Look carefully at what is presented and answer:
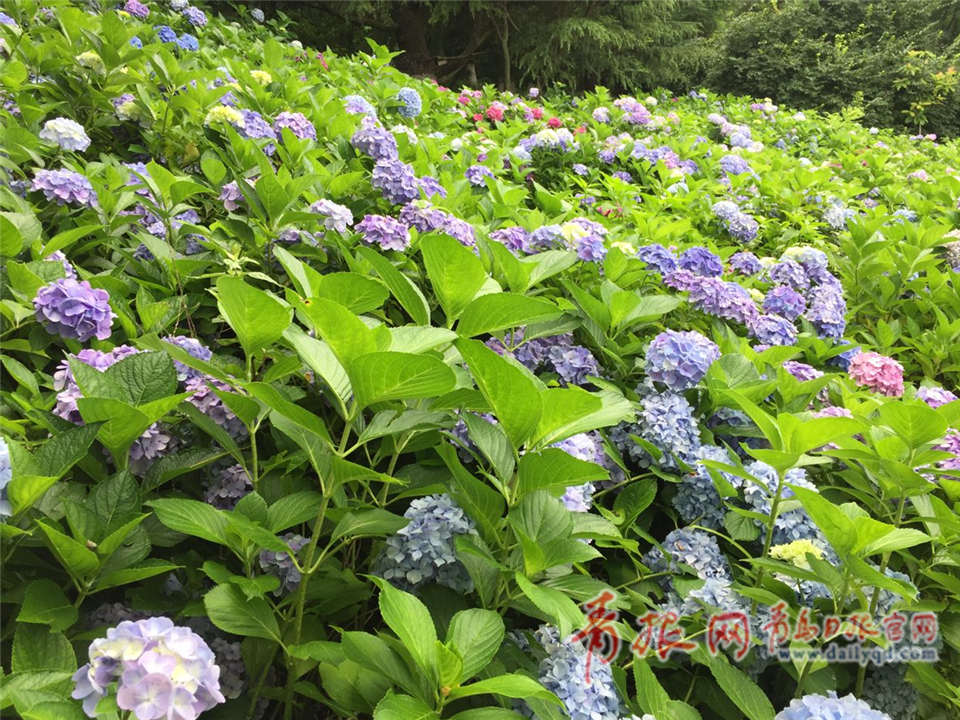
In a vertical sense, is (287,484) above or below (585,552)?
below

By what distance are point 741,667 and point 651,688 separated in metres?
0.25

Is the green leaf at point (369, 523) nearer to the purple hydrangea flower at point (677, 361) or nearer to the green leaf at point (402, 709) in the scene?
the green leaf at point (402, 709)

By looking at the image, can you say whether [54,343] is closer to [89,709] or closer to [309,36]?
[89,709]

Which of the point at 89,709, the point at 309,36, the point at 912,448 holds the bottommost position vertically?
the point at 309,36

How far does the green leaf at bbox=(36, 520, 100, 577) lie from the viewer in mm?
864

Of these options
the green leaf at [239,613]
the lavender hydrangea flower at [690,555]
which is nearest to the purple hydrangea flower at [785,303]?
the lavender hydrangea flower at [690,555]

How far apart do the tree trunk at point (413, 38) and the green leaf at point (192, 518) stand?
41.2 feet

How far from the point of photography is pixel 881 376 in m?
1.99

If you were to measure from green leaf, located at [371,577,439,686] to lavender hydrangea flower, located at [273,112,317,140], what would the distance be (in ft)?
5.92

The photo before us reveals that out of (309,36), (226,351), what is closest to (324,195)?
(226,351)

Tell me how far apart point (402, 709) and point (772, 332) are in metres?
1.60

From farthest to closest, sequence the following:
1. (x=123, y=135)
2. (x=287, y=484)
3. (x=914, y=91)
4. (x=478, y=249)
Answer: (x=914, y=91)
(x=123, y=135)
(x=478, y=249)
(x=287, y=484)

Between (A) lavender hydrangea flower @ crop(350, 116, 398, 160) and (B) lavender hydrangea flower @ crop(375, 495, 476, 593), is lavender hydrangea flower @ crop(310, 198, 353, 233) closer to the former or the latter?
(A) lavender hydrangea flower @ crop(350, 116, 398, 160)

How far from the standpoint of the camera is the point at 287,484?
1158 millimetres
